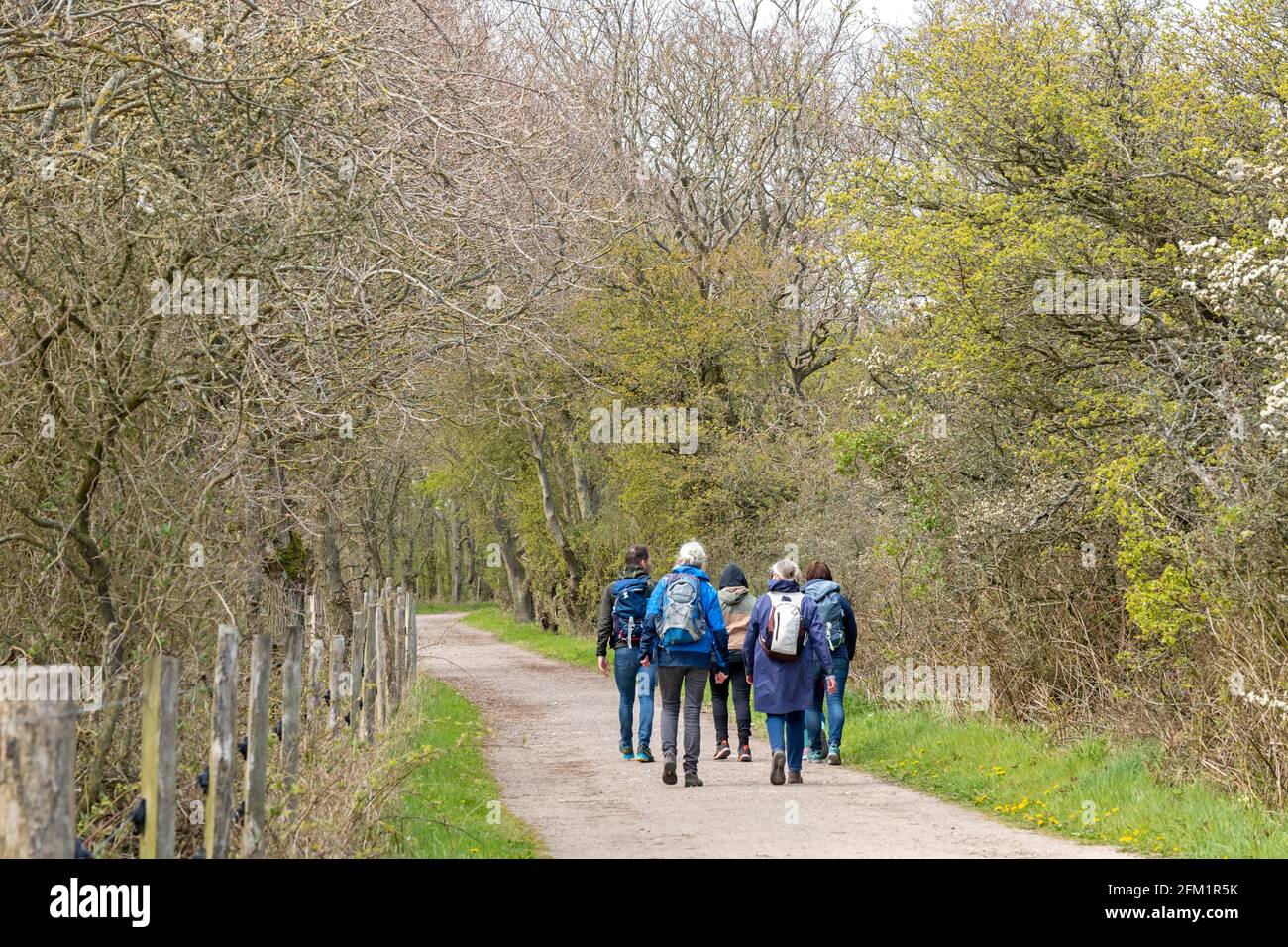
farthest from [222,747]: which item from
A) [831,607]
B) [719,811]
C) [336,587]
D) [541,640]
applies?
[541,640]

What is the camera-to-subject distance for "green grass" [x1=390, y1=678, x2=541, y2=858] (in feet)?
30.7

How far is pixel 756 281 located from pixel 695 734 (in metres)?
18.2

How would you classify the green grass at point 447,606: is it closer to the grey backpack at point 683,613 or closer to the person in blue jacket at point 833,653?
the person in blue jacket at point 833,653

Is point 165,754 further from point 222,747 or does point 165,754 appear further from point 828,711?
point 828,711

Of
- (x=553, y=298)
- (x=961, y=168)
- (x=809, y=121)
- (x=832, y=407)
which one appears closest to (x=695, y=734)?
(x=961, y=168)

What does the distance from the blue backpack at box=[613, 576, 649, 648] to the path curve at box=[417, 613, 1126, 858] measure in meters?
1.25

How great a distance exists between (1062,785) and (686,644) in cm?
329

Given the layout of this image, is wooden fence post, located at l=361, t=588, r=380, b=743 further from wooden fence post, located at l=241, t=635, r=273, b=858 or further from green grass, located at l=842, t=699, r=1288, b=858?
green grass, located at l=842, t=699, r=1288, b=858

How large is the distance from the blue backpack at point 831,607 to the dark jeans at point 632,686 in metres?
1.79

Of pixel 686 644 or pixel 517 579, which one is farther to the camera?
pixel 517 579

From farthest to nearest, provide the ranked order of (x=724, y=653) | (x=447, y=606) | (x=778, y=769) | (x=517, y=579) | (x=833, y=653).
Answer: (x=447, y=606)
(x=517, y=579)
(x=833, y=653)
(x=724, y=653)
(x=778, y=769)

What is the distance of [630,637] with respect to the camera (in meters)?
14.4

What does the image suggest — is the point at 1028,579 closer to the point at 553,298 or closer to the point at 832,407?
the point at 553,298
